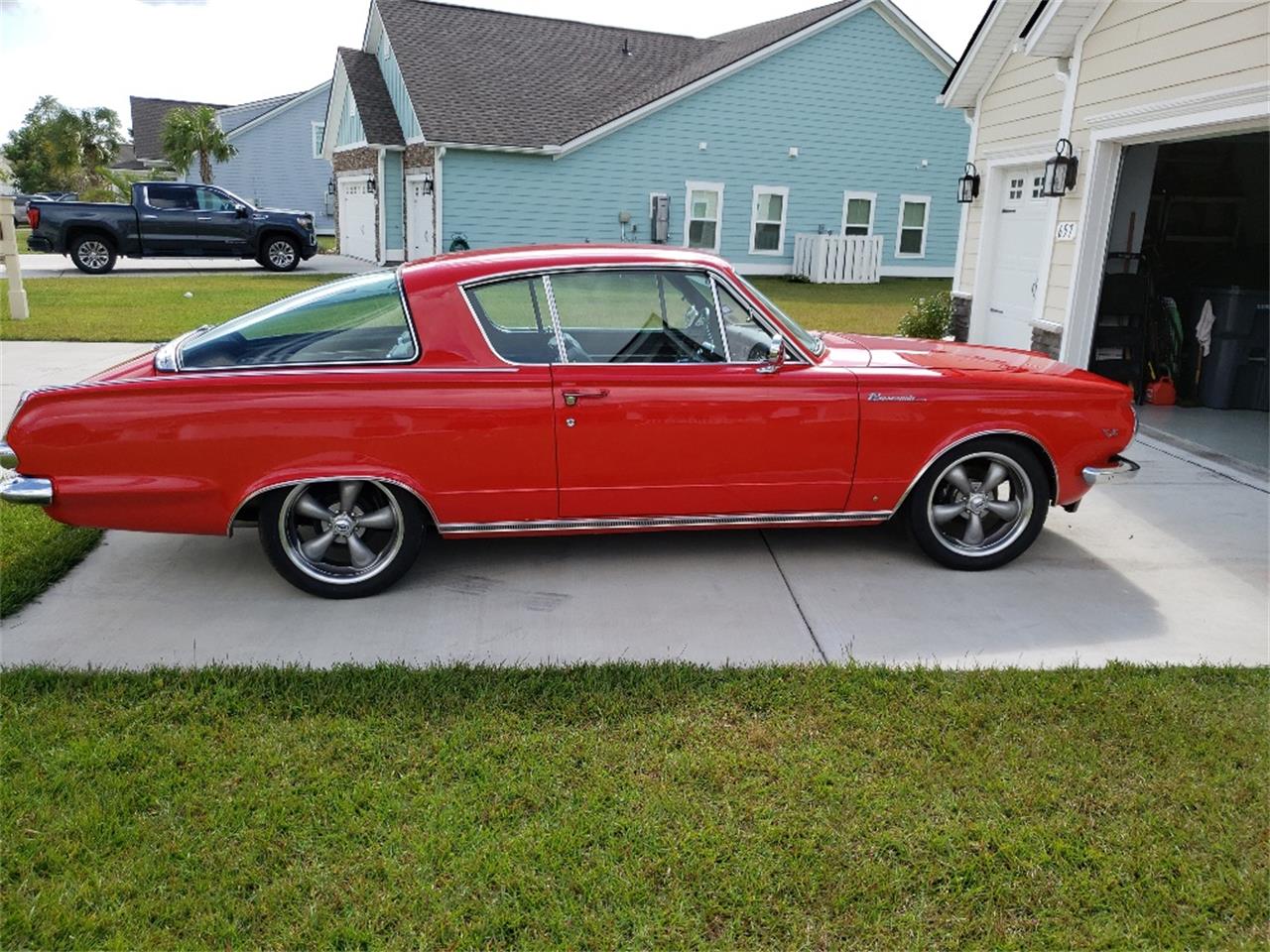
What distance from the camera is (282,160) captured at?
4012cm

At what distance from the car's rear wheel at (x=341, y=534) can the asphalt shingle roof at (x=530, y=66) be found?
18175 mm

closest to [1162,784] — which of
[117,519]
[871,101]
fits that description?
[117,519]

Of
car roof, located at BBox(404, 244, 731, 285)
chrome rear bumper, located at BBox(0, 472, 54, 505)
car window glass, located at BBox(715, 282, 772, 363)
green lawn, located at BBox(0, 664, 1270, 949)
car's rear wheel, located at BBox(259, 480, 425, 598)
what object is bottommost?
green lawn, located at BBox(0, 664, 1270, 949)

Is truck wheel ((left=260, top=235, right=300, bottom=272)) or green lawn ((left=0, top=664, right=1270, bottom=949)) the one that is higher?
truck wheel ((left=260, top=235, right=300, bottom=272))

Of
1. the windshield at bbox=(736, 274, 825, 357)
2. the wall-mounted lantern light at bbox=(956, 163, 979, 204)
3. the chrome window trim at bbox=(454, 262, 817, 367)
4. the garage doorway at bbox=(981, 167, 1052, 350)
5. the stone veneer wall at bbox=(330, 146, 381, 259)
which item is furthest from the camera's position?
the stone veneer wall at bbox=(330, 146, 381, 259)

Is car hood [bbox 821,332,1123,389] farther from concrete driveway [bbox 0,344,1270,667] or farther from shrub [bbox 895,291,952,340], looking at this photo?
shrub [bbox 895,291,952,340]

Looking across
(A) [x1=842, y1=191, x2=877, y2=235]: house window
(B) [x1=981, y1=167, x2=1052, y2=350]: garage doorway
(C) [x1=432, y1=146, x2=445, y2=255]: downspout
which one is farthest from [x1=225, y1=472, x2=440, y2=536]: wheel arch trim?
(A) [x1=842, y1=191, x2=877, y2=235]: house window

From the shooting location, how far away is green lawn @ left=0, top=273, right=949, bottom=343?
1219 centimetres

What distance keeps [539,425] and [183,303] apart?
504 inches

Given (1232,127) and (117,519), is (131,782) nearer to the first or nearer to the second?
(117,519)

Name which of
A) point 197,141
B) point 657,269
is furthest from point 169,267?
point 657,269

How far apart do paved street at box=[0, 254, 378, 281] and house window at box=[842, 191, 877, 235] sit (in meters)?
11.7

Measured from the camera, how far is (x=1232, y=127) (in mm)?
6883

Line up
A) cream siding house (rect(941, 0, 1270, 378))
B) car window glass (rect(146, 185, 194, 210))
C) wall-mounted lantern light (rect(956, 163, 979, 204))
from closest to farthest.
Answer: cream siding house (rect(941, 0, 1270, 378)) < wall-mounted lantern light (rect(956, 163, 979, 204)) < car window glass (rect(146, 185, 194, 210))
